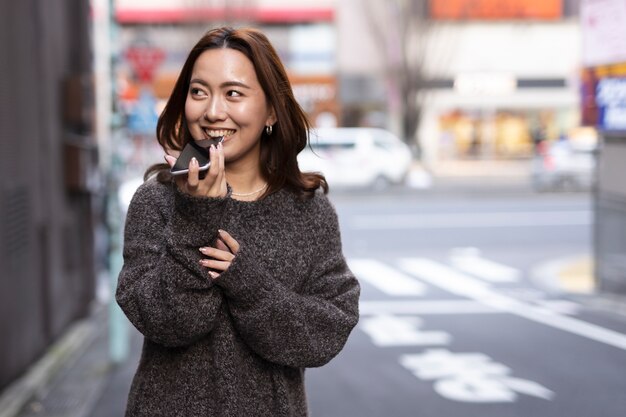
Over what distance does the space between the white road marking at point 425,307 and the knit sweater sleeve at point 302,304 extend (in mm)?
7004

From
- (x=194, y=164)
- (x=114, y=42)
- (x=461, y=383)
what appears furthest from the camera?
(x=114, y=42)

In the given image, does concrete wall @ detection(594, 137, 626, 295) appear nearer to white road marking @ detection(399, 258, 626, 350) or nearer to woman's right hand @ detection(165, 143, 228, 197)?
white road marking @ detection(399, 258, 626, 350)

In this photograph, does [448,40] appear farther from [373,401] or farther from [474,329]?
[373,401]

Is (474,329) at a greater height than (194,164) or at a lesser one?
lesser

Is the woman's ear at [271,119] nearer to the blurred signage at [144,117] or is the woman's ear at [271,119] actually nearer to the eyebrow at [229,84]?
the eyebrow at [229,84]

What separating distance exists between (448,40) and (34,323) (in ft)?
100

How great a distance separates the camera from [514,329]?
8281mm

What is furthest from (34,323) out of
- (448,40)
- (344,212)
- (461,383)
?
(448,40)

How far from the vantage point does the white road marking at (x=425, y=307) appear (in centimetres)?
929

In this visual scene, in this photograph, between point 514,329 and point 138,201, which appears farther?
point 514,329

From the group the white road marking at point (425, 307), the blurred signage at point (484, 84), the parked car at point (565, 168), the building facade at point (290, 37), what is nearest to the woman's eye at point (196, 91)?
the white road marking at point (425, 307)

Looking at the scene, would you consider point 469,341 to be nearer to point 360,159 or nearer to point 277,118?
point 277,118

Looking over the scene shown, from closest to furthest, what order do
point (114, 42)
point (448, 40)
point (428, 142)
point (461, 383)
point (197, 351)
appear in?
point (197, 351) → point (461, 383) → point (114, 42) → point (448, 40) → point (428, 142)

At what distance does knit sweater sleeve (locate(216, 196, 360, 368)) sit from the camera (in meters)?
2.02
